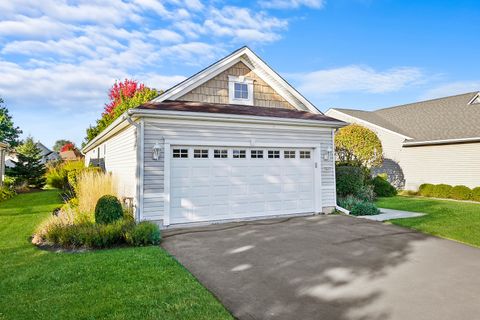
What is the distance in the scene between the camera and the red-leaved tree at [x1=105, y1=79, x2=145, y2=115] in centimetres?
2700

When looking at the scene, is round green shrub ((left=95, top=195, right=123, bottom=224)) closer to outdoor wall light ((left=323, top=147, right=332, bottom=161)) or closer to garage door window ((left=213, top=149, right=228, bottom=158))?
garage door window ((left=213, top=149, right=228, bottom=158))

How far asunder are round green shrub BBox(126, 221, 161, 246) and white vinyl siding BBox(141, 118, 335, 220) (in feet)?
3.89

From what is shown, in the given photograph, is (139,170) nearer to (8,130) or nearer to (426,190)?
(426,190)

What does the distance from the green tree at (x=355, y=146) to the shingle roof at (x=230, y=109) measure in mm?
5694

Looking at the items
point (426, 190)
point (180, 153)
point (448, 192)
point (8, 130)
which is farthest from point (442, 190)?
point (8, 130)

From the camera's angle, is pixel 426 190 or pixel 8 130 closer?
pixel 426 190

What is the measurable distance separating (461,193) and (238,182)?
12907 mm

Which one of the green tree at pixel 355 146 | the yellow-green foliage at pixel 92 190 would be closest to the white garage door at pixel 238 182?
the yellow-green foliage at pixel 92 190

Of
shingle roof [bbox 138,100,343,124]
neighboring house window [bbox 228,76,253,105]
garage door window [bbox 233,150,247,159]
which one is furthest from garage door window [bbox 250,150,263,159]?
neighboring house window [bbox 228,76,253,105]

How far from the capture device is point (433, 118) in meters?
19.1

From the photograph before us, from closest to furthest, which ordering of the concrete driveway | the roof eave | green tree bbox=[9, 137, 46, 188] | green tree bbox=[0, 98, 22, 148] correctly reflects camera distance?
the concrete driveway → the roof eave → green tree bbox=[9, 137, 46, 188] → green tree bbox=[0, 98, 22, 148]

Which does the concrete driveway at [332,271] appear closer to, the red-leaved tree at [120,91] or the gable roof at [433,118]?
the gable roof at [433,118]

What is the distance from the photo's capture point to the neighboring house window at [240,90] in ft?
34.3

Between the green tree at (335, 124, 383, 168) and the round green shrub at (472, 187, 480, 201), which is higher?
the green tree at (335, 124, 383, 168)
